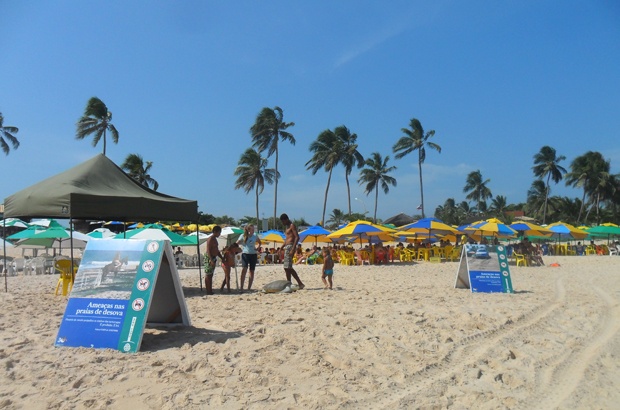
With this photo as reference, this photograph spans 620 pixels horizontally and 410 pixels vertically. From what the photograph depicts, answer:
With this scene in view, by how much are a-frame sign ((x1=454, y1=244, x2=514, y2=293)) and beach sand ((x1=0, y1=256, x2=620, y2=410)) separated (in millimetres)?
2287

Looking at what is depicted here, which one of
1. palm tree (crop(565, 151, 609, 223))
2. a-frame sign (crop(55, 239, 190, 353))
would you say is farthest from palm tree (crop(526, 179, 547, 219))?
a-frame sign (crop(55, 239, 190, 353))

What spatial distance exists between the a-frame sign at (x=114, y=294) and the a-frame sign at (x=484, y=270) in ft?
20.7

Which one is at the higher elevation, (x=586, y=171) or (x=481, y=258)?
(x=586, y=171)

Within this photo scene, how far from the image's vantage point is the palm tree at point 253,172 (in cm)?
4725

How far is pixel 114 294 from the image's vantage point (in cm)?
456

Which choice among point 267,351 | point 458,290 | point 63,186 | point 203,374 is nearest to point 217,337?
point 267,351

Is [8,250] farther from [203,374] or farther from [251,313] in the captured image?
[203,374]

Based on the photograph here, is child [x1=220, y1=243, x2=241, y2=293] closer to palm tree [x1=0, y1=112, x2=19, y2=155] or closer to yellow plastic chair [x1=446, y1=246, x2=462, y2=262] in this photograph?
yellow plastic chair [x1=446, y1=246, x2=462, y2=262]

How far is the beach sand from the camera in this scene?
3.48 metres

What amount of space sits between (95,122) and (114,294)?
113ft

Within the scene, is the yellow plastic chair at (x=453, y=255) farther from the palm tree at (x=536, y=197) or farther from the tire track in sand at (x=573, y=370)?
the palm tree at (x=536, y=197)

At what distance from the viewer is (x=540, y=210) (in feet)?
197

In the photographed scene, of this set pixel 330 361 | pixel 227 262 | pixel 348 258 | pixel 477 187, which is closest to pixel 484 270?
pixel 227 262

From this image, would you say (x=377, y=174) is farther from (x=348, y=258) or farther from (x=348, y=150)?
(x=348, y=258)
